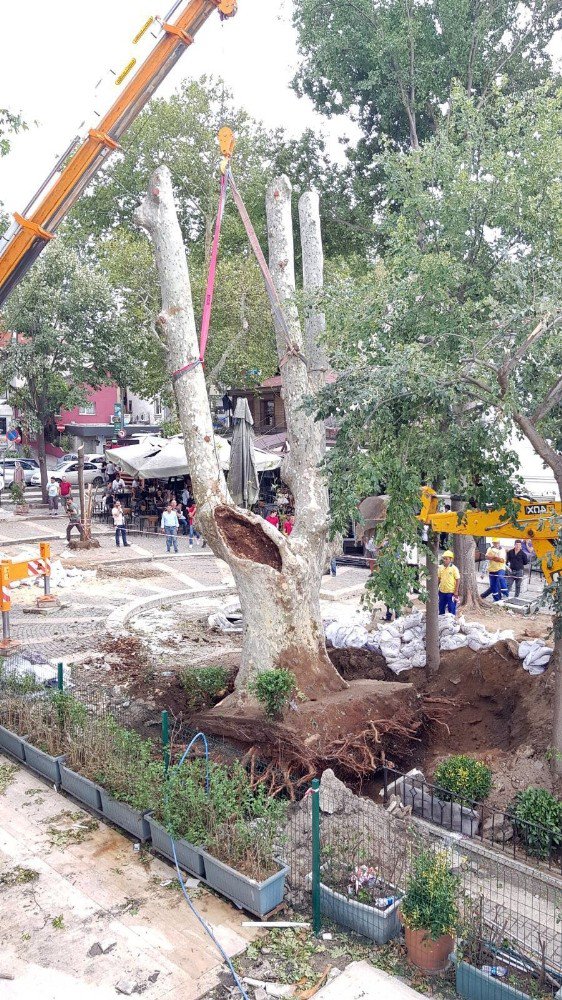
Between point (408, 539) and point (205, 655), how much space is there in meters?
5.58

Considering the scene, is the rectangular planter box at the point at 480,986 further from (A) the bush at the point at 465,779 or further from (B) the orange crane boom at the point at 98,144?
(B) the orange crane boom at the point at 98,144

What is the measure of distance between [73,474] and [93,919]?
1184 inches

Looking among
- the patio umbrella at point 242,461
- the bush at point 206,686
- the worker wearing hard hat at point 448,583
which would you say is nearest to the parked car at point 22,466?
the patio umbrella at point 242,461

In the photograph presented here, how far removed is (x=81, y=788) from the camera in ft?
24.6

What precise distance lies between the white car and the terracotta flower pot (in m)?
29.0

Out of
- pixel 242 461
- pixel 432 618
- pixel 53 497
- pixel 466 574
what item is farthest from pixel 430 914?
pixel 53 497

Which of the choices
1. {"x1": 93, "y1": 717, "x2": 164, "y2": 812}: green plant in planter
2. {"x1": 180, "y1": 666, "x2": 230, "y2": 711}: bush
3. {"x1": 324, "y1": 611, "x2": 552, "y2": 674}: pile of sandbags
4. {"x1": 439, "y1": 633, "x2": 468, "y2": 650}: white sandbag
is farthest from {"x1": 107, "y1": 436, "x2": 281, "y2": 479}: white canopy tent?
{"x1": 93, "y1": 717, "x2": 164, "y2": 812}: green plant in planter

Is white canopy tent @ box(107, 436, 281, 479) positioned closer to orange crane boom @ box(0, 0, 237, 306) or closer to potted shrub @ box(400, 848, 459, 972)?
orange crane boom @ box(0, 0, 237, 306)

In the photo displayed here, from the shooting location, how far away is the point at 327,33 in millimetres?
15594

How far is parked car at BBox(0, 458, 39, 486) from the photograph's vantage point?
3578 centimetres

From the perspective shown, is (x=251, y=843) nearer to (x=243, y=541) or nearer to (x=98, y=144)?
(x=243, y=541)

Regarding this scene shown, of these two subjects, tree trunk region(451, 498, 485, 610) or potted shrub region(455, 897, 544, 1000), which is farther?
tree trunk region(451, 498, 485, 610)

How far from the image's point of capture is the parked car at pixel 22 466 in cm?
3578

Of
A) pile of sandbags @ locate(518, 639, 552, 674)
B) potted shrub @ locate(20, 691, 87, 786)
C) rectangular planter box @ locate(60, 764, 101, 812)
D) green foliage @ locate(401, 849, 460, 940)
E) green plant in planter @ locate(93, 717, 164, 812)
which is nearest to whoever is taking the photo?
green foliage @ locate(401, 849, 460, 940)
